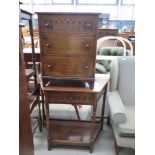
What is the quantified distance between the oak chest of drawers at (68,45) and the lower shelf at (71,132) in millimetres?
586

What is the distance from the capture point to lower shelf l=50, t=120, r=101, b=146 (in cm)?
192

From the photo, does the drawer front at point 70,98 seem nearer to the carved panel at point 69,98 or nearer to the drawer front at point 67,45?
the carved panel at point 69,98

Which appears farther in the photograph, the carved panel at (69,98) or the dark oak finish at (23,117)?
the carved panel at (69,98)

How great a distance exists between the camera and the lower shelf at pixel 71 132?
6.29ft

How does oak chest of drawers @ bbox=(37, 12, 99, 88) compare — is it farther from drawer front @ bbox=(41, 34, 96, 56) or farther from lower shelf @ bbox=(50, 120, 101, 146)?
lower shelf @ bbox=(50, 120, 101, 146)

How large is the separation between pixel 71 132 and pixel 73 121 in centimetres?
24

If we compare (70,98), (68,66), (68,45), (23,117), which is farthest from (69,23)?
(23,117)

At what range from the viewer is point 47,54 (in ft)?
5.61

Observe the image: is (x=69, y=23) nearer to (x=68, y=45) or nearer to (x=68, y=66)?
(x=68, y=45)

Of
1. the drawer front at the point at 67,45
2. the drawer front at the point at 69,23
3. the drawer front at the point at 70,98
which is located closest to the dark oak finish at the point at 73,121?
the drawer front at the point at 70,98

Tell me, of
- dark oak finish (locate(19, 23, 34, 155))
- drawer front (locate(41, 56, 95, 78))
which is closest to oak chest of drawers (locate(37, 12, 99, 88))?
drawer front (locate(41, 56, 95, 78))

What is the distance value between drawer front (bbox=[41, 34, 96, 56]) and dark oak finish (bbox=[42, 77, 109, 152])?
1.08ft

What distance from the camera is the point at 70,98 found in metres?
1.78

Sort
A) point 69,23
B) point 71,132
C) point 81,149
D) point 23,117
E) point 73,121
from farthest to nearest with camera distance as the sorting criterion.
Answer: point 73,121
point 71,132
point 81,149
point 69,23
point 23,117
